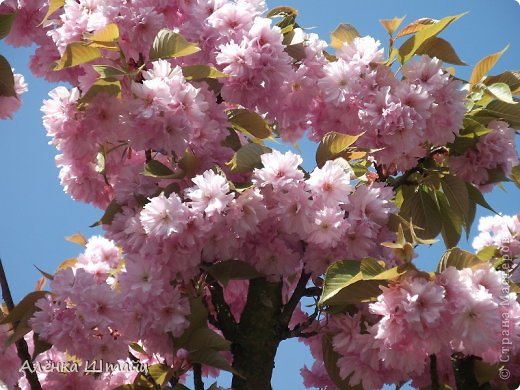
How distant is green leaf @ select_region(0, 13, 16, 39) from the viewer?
5.30 feet

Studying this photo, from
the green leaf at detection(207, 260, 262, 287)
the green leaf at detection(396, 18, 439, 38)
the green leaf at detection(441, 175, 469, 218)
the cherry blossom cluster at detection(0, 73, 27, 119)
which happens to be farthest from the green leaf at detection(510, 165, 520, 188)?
the cherry blossom cluster at detection(0, 73, 27, 119)

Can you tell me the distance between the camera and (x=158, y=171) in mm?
1533

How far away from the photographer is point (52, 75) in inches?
69.1

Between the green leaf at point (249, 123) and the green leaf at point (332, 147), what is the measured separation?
0.49 ft

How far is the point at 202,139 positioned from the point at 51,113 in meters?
0.30

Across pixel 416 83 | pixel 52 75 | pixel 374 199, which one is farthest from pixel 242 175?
pixel 52 75

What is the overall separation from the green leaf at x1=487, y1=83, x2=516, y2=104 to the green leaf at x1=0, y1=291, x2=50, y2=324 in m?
0.98

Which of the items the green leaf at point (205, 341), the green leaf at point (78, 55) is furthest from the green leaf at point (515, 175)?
the green leaf at point (78, 55)

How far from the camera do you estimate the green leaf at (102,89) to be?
4.96 feet

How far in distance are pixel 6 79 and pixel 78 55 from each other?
0.20 m

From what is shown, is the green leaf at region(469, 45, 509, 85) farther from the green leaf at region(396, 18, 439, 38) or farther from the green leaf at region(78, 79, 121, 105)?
the green leaf at region(78, 79, 121, 105)

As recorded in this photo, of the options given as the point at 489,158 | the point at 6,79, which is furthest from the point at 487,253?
the point at 6,79

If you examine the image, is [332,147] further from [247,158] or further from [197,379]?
[197,379]

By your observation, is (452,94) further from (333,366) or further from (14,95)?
(14,95)
